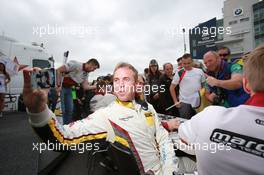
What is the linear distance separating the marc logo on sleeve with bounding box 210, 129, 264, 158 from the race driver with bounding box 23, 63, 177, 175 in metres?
0.55

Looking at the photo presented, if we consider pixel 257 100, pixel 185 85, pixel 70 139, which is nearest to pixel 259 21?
pixel 185 85

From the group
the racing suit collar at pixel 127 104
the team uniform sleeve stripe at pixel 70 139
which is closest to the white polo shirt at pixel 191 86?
the racing suit collar at pixel 127 104

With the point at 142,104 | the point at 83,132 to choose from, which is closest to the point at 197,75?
the point at 142,104

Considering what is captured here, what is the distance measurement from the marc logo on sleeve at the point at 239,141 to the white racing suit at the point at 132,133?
0.55 metres

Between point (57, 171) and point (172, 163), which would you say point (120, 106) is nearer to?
point (172, 163)

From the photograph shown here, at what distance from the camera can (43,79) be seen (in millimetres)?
1054

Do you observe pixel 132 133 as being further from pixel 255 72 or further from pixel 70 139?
pixel 255 72

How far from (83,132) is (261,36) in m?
31.7

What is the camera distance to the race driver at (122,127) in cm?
100

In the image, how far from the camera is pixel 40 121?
1.00 meters

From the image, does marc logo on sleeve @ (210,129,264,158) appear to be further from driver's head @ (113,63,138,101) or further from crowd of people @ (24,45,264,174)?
driver's head @ (113,63,138,101)

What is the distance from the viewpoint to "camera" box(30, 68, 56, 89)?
99cm

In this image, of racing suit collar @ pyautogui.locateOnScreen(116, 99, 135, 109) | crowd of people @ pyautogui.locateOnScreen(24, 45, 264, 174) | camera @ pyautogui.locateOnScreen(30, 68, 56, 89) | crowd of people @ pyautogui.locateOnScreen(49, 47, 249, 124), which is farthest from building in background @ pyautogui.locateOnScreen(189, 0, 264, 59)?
camera @ pyautogui.locateOnScreen(30, 68, 56, 89)

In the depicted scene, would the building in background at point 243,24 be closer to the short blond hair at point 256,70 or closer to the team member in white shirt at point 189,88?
the team member in white shirt at point 189,88
